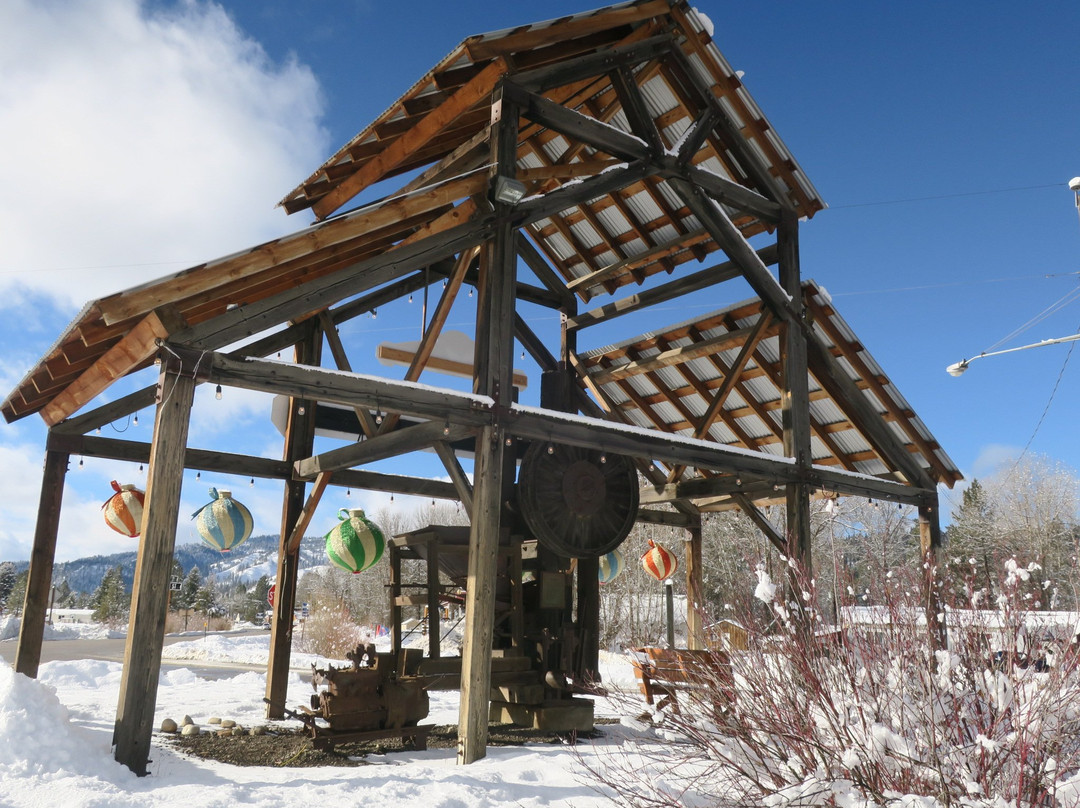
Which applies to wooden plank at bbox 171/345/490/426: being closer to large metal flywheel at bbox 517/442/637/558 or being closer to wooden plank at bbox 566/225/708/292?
large metal flywheel at bbox 517/442/637/558

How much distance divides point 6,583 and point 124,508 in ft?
→ 204

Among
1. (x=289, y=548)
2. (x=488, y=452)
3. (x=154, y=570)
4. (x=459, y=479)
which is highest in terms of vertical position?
(x=488, y=452)

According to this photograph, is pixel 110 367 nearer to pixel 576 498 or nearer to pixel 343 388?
pixel 343 388

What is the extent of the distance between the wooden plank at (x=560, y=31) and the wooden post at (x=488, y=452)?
48 cm

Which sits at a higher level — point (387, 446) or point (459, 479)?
point (387, 446)

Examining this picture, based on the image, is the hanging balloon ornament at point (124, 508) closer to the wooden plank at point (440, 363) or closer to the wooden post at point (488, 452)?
the wooden plank at point (440, 363)

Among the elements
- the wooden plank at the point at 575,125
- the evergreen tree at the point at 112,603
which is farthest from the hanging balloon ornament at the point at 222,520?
the evergreen tree at the point at 112,603

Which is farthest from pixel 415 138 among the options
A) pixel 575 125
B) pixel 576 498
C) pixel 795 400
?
pixel 795 400

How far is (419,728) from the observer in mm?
8953

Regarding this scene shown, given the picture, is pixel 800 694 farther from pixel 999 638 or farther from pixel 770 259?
pixel 770 259

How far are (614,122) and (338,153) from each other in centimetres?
451

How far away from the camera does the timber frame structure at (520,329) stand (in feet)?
24.7

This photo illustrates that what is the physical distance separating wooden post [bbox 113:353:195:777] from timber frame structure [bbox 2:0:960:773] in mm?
19

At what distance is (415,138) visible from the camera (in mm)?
9773
